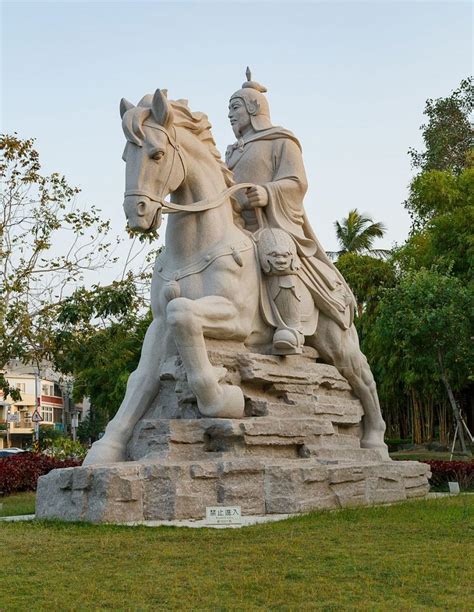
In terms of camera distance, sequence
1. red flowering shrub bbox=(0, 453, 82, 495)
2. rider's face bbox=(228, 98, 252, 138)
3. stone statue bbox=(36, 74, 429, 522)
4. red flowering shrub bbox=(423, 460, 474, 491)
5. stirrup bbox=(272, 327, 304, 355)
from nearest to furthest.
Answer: stone statue bbox=(36, 74, 429, 522)
stirrup bbox=(272, 327, 304, 355)
rider's face bbox=(228, 98, 252, 138)
red flowering shrub bbox=(423, 460, 474, 491)
red flowering shrub bbox=(0, 453, 82, 495)

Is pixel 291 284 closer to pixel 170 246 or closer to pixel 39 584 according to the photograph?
pixel 170 246

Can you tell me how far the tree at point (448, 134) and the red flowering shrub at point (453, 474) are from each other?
2171cm

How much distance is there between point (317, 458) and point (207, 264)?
1.97 m

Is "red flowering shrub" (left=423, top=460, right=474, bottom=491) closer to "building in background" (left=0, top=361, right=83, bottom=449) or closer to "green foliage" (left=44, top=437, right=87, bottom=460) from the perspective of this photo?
"green foliage" (left=44, top=437, right=87, bottom=460)

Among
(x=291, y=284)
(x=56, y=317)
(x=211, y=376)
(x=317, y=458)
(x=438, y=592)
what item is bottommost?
(x=438, y=592)

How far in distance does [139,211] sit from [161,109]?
912 mm

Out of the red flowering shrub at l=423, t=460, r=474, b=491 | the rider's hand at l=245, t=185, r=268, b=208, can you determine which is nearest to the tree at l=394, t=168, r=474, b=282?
the red flowering shrub at l=423, t=460, r=474, b=491

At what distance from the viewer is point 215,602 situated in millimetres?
4211

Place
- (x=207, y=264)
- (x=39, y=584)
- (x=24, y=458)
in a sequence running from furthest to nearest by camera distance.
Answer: (x=24, y=458) → (x=207, y=264) → (x=39, y=584)

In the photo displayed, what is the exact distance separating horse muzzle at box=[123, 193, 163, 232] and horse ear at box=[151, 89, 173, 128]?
70 cm

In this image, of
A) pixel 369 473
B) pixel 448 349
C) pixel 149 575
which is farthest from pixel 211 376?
pixel 448 349

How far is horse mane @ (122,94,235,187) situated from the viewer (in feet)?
24.1

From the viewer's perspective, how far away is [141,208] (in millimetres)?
7207

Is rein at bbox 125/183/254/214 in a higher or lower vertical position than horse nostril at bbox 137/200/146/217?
higher
